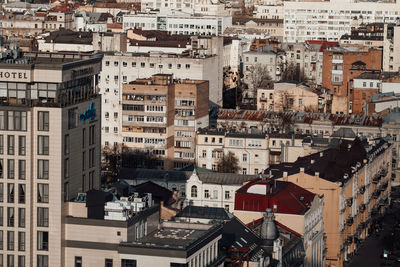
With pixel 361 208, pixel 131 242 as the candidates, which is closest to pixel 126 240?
pixel 131 242

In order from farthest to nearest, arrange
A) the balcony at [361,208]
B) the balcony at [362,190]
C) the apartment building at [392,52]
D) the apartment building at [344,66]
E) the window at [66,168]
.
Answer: the apartment building at [392,52] < the apartment building at [344,66] < the balcony at [361,208] < the balcony at [362,190] < the window at [66,168]

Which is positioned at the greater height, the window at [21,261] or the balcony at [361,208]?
the window at [21,261]

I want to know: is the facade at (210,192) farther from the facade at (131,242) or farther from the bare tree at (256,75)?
the bare tree at (256,75)

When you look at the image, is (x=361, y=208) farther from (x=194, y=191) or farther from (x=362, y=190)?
(x=194, y=191)

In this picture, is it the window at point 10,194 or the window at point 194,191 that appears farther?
the window at point 194,191

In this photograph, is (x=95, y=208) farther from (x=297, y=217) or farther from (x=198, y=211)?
(x=297, y=217)

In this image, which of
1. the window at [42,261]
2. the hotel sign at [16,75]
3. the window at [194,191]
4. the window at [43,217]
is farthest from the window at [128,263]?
the window at [194,191]
